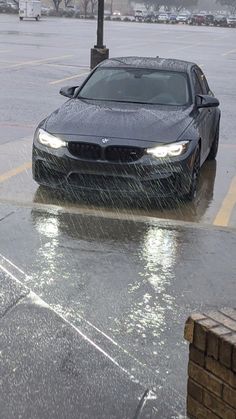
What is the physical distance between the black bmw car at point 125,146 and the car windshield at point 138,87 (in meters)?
0.03

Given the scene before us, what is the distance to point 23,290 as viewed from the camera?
4855 mm

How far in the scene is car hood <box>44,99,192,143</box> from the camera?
679 centimetres

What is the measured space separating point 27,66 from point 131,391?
19.6m

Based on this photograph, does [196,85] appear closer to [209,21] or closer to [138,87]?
[138,87]

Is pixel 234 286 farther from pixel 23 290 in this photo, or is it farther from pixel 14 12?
pixel 14 12

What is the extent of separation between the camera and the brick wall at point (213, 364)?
278 centimetres

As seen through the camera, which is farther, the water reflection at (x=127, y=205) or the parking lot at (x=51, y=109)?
the parking lot at (x=51, y=109)

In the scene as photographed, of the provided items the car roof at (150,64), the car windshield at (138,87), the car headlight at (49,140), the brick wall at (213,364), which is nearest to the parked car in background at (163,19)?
the car roof at (150,64)

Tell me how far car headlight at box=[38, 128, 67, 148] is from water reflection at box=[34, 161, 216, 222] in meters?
0.52

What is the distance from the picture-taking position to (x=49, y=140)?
6938mm

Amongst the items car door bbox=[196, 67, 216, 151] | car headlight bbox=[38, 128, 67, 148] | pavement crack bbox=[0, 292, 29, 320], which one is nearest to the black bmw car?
car headlight bbox=[38, 128, 67, 148]

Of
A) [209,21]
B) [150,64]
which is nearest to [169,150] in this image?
[150,64]

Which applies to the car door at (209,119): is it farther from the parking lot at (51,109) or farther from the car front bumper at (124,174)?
the car front bumper at (124,174)

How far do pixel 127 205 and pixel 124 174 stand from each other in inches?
22.8
